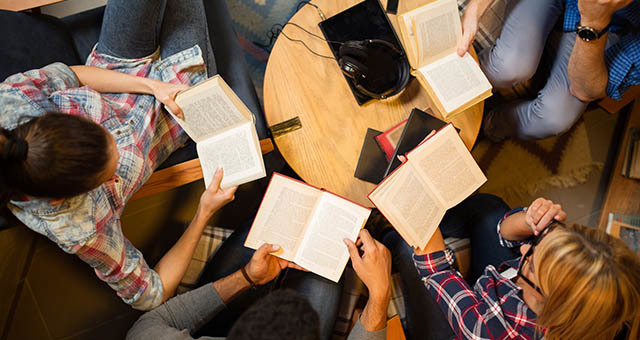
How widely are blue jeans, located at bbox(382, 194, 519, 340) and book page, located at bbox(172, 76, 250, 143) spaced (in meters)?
0.79

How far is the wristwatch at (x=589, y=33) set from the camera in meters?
1.18

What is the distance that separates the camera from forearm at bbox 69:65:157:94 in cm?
129

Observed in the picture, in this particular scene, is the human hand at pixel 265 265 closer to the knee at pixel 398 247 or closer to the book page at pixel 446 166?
the knee at pixel 398 247

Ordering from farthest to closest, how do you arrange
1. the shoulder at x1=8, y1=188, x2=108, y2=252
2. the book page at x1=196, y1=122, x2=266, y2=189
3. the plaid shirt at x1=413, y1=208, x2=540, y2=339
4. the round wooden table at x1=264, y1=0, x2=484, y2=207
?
the round wooden table at x1=264, y1=0, x2=484, y2=207
the book page at x1=196, y1=122, x2=266, y2=189
the plaid shirt at x1=413, y1=208, x2=540, y2=339
the shoulder at x1=8, y1=188, x2=108, y2=252

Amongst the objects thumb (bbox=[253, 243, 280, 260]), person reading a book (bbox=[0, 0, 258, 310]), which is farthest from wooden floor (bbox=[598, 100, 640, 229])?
person reading a book (bbox=[0, 0, 258, 310])

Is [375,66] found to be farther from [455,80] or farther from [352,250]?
[352,250]

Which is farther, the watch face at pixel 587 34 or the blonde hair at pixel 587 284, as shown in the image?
the watch face at pixel 587 34

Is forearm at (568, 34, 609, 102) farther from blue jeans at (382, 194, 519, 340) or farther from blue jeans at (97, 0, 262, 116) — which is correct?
blue jeans at (97, 0, 262, 116)

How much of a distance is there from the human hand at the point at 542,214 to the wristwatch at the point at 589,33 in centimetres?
52

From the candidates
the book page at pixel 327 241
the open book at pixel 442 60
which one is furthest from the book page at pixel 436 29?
the book page at pixel 327 241

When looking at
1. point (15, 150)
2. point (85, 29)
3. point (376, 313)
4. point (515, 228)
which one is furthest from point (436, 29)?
point (85, 29)

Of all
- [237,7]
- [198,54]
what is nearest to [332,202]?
[198,54]

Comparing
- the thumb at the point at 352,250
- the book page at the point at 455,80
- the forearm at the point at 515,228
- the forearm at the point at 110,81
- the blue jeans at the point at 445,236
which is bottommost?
the blue jeans at the point at 445,236

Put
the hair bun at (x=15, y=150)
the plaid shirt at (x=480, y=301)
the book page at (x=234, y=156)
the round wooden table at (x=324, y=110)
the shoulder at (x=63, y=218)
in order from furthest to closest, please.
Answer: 1. the round wooden table at (x=324, y=110)
2. the book page at (x=234, y=156)
3. the plaid shirt at (x=480, y=301)
4. the shoulder at (x=63, y=218)
5. the hair bun at (x=15, y=150)
